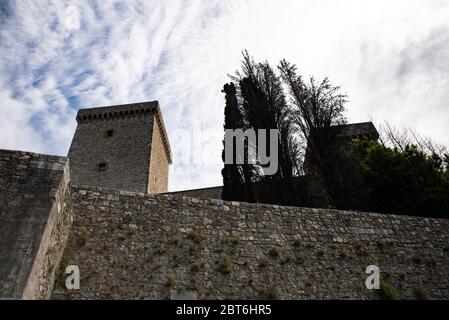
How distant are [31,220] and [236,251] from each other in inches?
153

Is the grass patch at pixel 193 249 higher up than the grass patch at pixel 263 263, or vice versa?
the grass patch at pixel 193 249

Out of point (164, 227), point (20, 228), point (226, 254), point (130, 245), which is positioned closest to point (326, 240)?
point (226, 254)

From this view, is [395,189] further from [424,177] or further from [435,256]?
[435,256]

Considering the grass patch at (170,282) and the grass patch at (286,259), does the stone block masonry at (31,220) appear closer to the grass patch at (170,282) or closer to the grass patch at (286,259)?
the grass patch at (170,282)

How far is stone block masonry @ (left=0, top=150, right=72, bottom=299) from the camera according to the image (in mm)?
4488

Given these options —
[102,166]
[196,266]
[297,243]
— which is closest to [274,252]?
[297,243]

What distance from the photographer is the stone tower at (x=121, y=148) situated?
19.8 m

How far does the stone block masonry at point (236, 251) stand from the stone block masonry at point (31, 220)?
53 cm

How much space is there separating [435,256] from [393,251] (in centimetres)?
109

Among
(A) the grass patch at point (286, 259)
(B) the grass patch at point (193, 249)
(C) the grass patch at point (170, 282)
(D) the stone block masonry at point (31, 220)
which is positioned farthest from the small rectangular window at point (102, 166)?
(A) the grass patch at point (286, 259)

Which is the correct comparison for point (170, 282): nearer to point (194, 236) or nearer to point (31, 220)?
point (194, 236)

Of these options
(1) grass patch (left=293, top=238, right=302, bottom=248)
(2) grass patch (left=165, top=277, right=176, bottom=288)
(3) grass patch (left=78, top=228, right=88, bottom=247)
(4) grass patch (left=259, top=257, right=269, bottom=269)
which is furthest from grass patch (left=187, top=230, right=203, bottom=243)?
(1) grass patch (left=293, top=238, right=302, bottom=248)

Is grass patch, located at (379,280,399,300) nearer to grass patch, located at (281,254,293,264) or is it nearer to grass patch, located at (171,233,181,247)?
grass patch, located at (281,254,293,264)

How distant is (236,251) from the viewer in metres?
6.97
